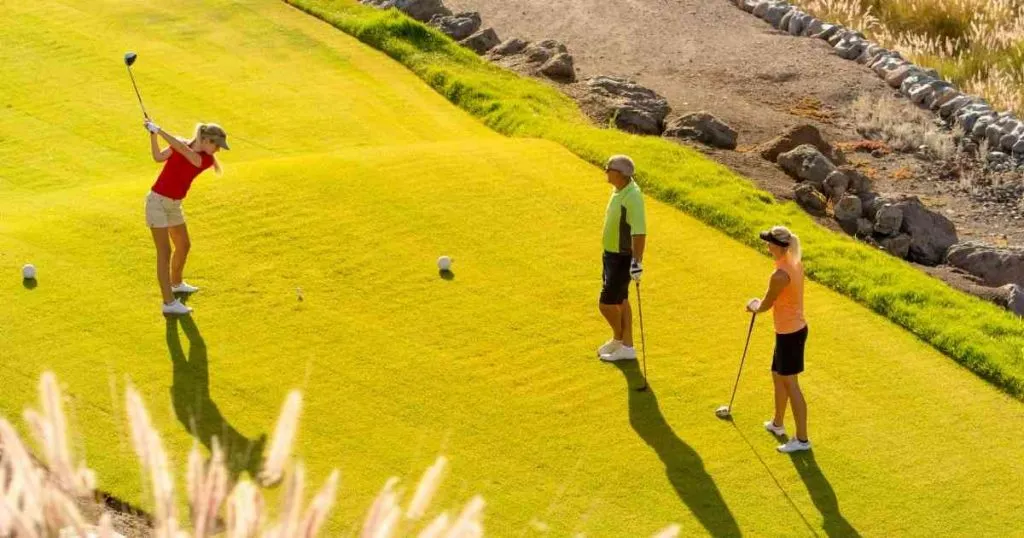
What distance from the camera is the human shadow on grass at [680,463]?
1008 centimetres

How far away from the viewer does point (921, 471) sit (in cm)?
1088

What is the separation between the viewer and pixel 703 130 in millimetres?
19547

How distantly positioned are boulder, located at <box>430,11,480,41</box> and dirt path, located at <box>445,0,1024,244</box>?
1.38 meters

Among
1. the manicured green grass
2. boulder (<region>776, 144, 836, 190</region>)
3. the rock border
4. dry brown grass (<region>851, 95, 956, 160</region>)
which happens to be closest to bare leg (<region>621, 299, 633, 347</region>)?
the manicured green grass

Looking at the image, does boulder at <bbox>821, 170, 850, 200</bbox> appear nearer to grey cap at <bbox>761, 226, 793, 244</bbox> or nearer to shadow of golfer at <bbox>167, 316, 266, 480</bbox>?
grey cap at <bbox>761, 226, 793, 244</bbox>

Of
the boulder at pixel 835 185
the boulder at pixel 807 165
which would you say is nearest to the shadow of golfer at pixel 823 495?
the boulder at pixel 835 185

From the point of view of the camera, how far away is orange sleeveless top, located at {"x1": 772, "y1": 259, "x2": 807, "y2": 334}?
35.0 ft

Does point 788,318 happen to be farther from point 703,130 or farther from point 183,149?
point 703,130

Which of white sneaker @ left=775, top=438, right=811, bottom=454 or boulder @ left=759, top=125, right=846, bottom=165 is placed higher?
boulder @ left=759, top=125, right=846, bottom=165

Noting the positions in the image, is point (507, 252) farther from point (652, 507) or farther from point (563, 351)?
point (652, 507)

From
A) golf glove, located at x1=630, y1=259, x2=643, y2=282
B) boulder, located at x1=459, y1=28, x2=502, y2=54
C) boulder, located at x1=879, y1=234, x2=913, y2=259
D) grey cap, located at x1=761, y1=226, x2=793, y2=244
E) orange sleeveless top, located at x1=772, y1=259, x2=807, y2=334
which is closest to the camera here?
grey cap, located at x1=761, y1=226, x2=793, y2=244

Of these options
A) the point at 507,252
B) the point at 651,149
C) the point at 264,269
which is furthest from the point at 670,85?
the point at 264,269

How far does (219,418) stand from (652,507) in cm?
341

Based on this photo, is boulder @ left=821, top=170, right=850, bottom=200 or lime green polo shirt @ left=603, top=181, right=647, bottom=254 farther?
boulder @ left=821, top=170, right=850, bottom=200
